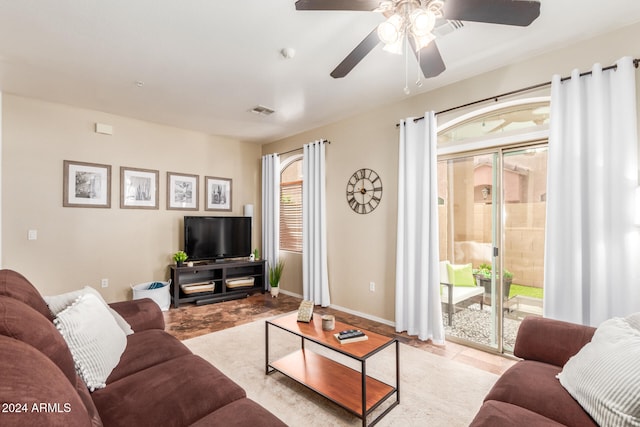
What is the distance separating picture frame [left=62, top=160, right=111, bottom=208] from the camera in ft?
13.0

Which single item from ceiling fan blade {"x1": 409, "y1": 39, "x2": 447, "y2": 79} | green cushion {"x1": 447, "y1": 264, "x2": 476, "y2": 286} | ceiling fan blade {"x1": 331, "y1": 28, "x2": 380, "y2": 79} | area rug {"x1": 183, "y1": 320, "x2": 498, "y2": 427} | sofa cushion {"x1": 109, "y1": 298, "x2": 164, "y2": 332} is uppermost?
ceiling fan blade {"x1": 409, "y1": 39, "x2": 447, "y2": 79}

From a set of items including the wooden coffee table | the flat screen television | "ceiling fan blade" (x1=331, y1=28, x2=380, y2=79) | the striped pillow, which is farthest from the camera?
the flat screen television

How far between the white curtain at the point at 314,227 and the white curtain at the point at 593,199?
108 inches

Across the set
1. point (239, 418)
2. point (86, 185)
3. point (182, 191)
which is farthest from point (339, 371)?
point (86, 185)

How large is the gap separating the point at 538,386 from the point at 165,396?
1782 mm

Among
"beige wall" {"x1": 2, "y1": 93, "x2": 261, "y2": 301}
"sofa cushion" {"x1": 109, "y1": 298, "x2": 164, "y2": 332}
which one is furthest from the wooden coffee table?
"beige wall" {"x1": 2, "y1": 93, "x2": 261, "y2": 301}

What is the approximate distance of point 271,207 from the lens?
218 inches

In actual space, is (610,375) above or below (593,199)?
below

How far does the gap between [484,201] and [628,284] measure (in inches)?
49.0

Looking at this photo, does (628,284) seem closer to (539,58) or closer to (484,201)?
(484,201)

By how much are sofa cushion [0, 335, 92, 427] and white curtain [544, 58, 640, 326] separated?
10.1 ft

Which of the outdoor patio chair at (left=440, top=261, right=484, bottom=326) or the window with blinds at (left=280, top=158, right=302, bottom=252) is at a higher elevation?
the window with blinds at (left=280, top=158, right=302, bottom=252)

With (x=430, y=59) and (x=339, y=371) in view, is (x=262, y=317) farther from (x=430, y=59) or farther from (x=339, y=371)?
(x=430, y=59)

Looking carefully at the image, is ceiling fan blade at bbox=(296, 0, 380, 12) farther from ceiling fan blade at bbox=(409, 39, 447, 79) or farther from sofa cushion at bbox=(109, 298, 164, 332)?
sofa cushion at bbox=(109, 298, 164, 332)
